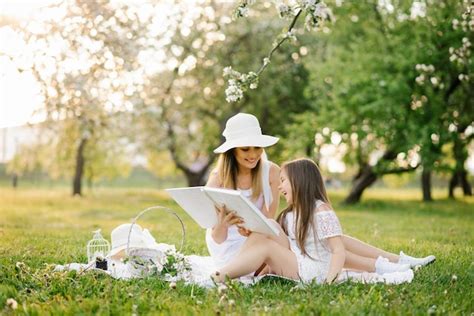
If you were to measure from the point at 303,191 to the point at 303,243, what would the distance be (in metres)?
0.40

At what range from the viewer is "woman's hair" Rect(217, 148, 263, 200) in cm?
568

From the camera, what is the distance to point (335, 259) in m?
4.79

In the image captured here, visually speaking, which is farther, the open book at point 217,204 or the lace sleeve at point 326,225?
the lace sleeve at point 326,225

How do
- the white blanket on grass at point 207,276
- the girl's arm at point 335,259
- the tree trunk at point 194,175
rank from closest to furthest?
the girl's arm at point 335,259
the white blanket on grass at point 207,276
the tree trunk at point 194,175

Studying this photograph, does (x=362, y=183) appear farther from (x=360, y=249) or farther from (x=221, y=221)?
A: (x=221, y=221)

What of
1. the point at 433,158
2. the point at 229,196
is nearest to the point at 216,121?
the point at 433,158

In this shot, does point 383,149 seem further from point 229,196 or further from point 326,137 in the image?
point 229,196

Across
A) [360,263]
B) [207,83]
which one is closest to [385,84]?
[207,83]

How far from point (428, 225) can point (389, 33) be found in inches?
293

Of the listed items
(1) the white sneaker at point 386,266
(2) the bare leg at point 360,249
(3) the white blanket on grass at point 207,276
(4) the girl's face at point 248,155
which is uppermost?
(4) the girl's face at point 248,155

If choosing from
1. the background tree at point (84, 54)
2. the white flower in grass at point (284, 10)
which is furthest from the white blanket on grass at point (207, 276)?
the background tree at point (84, 54)

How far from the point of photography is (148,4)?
45.9 feet

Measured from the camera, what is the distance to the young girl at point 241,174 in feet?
17.7

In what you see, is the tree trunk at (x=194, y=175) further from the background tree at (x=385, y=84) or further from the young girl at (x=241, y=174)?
the young girl at (x=241, y=174)
